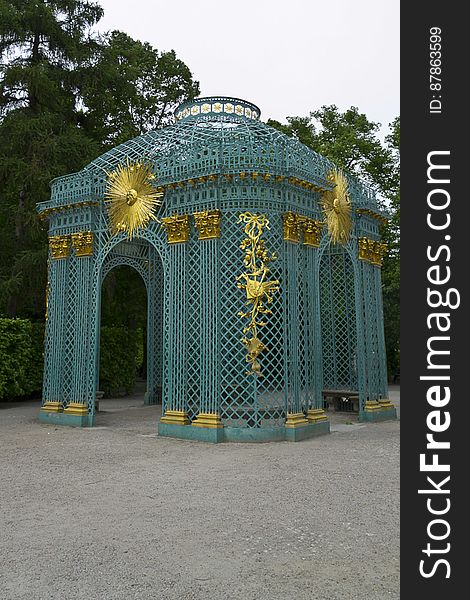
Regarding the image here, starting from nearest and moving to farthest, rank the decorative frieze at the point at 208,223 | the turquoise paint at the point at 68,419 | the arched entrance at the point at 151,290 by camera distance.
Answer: the decorative frieze at the point at 208,223, the turquoise paint at the point at 68,419, the arched entrance at the point at 151,290

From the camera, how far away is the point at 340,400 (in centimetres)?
1455

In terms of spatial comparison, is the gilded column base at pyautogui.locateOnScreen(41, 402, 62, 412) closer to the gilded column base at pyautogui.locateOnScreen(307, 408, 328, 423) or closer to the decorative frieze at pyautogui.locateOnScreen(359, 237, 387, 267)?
the gilded column base at pyautogui.locateOnScreen(307, 408, 328, 423)

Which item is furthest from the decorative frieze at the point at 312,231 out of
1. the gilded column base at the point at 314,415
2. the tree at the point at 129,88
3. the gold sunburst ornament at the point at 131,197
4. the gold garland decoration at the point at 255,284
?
the tree at the point at 129,88

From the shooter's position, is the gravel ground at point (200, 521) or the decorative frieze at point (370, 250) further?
the decorative frieze at point (370, 250)

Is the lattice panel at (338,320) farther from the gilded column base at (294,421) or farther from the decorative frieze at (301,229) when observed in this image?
the gilded column base at (294,421)

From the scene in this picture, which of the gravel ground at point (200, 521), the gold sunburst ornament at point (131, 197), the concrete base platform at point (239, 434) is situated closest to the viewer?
the gravel ground at point (200, 521)

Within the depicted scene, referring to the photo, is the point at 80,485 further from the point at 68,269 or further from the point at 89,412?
the point at 68,269

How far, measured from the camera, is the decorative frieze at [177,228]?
412 inches

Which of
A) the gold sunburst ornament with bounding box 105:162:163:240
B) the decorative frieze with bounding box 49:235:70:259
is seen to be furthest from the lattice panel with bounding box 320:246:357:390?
the decorative frieze with bounding box 49:235:70:259

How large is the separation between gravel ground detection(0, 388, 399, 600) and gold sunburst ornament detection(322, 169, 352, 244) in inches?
179

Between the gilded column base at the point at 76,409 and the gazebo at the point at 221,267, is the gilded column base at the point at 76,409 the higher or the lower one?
the lower one

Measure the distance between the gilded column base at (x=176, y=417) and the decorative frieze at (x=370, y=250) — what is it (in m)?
5.71

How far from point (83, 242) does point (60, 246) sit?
75 cm

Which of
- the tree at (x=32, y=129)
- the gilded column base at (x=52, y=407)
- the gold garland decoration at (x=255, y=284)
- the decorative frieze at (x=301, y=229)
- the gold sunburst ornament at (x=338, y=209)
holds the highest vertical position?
the tree at (x=32, y=129)
